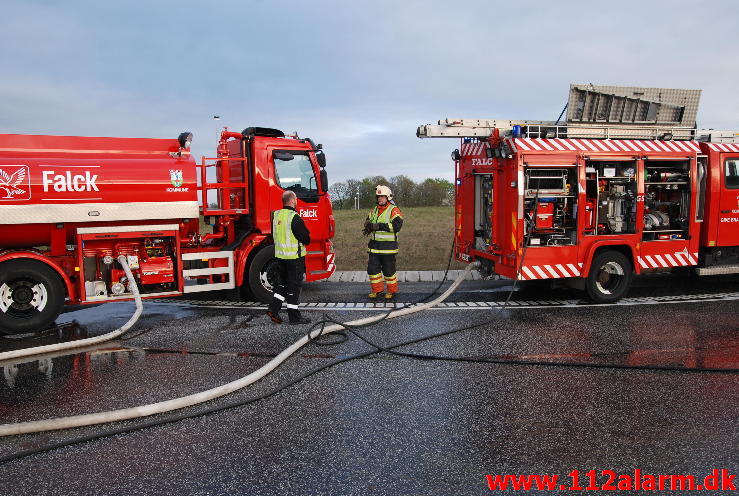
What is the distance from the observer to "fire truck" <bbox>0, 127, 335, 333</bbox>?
6781 mm

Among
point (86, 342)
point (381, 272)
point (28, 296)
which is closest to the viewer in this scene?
point (86, 342)

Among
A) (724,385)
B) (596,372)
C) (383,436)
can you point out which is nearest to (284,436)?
(383,436)

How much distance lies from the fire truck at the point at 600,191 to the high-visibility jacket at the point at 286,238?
2585 millimetres

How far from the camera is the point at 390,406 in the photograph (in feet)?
14.2

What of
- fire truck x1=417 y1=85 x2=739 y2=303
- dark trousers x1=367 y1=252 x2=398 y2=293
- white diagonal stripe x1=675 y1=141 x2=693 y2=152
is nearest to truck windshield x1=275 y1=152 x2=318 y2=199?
dark trousers x1=367 y1=252 x2=398 y2=293

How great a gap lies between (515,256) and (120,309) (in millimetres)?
5897

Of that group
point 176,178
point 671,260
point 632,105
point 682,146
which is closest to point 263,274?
point 176,178

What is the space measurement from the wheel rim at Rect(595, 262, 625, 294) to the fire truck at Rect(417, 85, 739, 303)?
2cm

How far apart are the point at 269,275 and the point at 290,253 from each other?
1.54 m

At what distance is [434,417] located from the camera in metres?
4.11

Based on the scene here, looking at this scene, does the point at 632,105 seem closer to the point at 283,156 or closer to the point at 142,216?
the point at 283,156

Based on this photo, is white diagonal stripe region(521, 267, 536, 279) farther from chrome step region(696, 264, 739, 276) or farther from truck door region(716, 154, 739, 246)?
truck door region(716, 154, 739, 246)

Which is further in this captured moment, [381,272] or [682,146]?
[381,272]

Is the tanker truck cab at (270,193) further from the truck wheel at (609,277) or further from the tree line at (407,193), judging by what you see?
the tree line at (407,193)
